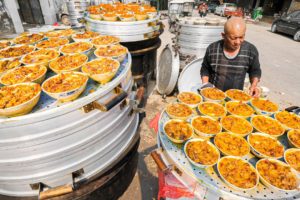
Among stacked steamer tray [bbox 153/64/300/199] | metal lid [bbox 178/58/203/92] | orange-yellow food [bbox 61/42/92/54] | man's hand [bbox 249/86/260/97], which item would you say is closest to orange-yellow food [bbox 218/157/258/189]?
stacked steamer tray [bbox 153/64/300/199]

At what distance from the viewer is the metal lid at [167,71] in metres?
4.97

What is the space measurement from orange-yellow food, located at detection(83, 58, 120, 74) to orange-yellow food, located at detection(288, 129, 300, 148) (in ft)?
Answer: 6.95

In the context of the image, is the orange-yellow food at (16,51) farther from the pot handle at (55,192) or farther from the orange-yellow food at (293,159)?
the orange-yellow food at (293,159)

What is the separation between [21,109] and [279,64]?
34.3 feet

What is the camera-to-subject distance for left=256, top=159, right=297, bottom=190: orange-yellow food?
143 cm

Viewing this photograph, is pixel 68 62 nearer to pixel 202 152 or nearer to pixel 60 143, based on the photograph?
pixel 60 143

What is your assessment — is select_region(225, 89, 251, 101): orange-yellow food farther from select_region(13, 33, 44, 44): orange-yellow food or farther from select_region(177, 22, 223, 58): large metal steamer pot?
select_region(13, 33, 44, 44): orange-yellow food

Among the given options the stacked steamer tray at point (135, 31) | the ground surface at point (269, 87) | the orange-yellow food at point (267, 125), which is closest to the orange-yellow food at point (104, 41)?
the stacked steamer tray at point (135, 31)

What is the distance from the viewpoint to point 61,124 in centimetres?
182

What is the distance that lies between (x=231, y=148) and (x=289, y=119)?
3.16 feet

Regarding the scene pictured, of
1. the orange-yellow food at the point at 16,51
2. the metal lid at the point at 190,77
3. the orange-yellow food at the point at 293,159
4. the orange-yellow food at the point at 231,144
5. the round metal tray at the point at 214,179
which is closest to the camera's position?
the round metal tray at the point at 214,179

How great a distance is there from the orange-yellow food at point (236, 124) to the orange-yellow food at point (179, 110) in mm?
414

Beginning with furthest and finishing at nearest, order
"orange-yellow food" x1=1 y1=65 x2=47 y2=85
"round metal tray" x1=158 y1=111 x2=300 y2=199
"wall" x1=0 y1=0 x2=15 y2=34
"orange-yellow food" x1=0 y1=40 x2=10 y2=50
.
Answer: "wall" x1=0 y1=0 x2=15 y2=34 → "orange-yellow food" x1=0 y1=40 x2=10 y2=50 → "orange-yellow food" x1=1 y1=65 x2=47 y2=85 → "round metal tray" x1=158 y1=111 x2=300 y2=199

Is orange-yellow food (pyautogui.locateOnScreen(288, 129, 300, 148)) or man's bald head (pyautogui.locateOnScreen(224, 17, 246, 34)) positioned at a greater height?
man's bald head (pyautogui.locateOnScreen(224, 17, 246, 34))
